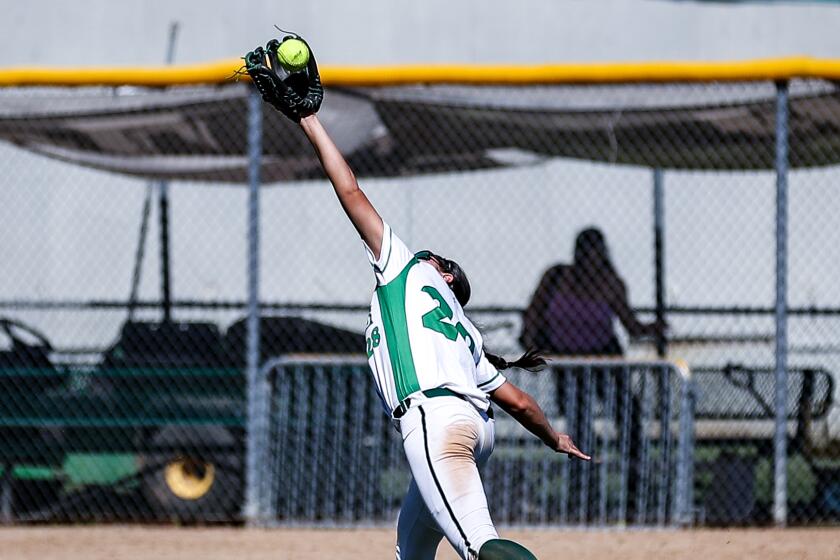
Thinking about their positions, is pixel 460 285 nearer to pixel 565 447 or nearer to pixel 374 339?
pixel 374 339

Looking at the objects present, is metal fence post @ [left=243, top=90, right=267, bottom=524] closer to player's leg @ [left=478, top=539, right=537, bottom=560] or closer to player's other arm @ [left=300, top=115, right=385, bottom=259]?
player's other arm @ [left=300, top=115, right=385, bottom=259]

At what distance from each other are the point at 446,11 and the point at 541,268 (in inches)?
132

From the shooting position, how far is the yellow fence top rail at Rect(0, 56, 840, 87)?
403 inches

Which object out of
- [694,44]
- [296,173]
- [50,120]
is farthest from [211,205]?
[694,44]

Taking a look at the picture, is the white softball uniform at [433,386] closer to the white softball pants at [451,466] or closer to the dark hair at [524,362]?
the white softball pants at [451,466]

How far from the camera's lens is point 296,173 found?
12.6m

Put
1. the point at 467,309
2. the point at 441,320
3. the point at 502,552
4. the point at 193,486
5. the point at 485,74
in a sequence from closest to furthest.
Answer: the point at 502,552 < the point at 441,320 < the point at 485,74 < the point at 193,486 < the point at 467,309

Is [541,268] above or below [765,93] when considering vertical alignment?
below

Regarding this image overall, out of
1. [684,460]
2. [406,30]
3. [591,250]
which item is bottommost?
[684,460]

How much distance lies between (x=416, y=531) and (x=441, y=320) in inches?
33.2

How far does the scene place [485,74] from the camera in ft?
34.1

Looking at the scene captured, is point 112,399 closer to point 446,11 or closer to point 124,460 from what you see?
point 124,460

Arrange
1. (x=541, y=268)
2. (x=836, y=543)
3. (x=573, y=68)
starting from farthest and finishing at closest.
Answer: (x=541, y=268) → (x=573, y=68) → (x=836, y=543)

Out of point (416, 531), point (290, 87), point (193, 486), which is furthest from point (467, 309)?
point (290, 87)
